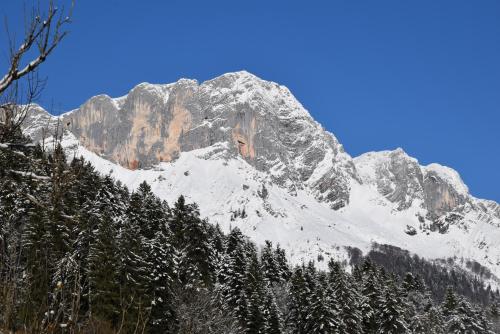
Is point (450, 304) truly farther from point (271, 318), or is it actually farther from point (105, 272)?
point (105, 272)

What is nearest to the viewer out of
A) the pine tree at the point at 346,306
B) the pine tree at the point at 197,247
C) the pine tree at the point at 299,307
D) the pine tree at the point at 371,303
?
the pine tree at the point at 346,306

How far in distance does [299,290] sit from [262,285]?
3851 mm

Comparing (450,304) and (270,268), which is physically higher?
(270,268)

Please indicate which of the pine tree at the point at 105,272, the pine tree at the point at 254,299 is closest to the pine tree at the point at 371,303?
the pine tree at the point at 254,299

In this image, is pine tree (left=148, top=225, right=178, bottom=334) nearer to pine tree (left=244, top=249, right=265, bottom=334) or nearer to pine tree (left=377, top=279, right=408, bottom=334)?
A: pine tree (left=244, top=249, right=265, bottom=334)

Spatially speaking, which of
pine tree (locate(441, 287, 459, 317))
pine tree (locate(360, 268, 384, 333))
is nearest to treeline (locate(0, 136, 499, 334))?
pine tree (locate(441, 287, 459, 317))

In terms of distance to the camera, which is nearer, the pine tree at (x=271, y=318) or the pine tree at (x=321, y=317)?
the pine tree at (x=271, y=318)

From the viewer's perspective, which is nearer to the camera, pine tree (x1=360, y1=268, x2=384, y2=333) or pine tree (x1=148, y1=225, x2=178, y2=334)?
pine tree (x1=148, y1=225, x2=178, y2=334)

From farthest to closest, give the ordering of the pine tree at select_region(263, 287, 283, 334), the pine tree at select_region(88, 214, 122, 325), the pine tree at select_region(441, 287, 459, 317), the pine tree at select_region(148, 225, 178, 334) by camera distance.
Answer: the pine tree at select_region(441, 287, 459, 317), the pine tree at select_region(263, 287, 283, 334), the pine tree at select_region(148, 225, 178, 334), the pine tree at select_region(88, 214, 122, 325)

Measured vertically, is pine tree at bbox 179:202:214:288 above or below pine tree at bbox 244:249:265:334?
above

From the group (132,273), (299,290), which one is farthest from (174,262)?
(299,290)

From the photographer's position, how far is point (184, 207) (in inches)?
2484

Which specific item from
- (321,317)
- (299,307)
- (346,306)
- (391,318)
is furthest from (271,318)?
(391,318)

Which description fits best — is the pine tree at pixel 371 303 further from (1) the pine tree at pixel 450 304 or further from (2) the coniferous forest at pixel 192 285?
(1) the pine tree at pixel 450 304
